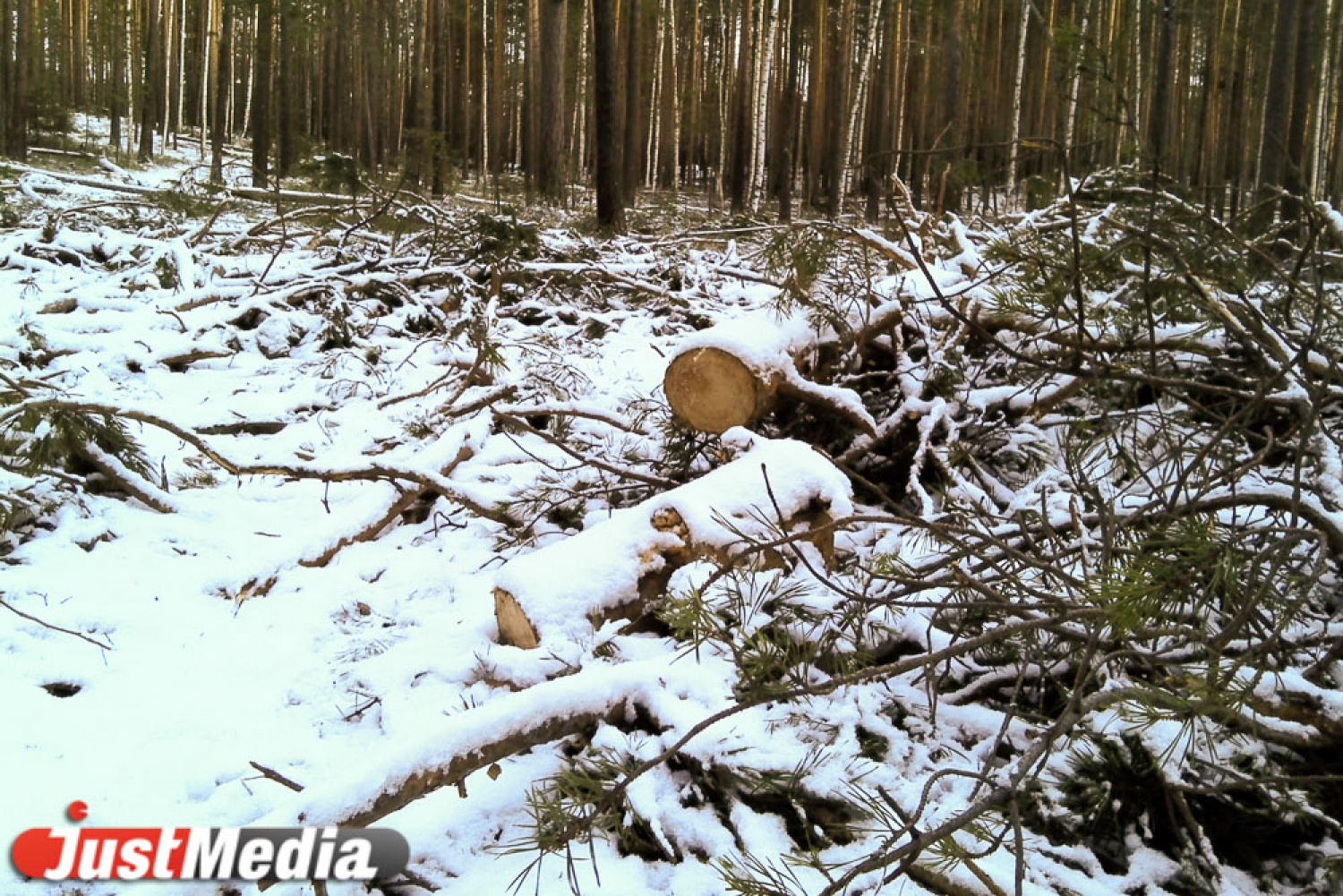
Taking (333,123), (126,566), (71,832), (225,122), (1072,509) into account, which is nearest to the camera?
(71,832)

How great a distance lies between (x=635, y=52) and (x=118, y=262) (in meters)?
11.4

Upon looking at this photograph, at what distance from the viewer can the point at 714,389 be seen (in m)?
2.77

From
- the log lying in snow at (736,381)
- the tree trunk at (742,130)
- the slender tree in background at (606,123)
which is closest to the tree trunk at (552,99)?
the slender tree in background at (606,123)

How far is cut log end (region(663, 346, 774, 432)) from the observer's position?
274 centimetres

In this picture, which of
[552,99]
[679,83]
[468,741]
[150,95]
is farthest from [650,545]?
[679,83]

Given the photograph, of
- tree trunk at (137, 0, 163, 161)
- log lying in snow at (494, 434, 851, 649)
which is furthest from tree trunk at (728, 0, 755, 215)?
log lying in snow at (494, 434, 851, 649)

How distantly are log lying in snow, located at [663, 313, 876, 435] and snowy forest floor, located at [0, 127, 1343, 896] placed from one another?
0.08 feet

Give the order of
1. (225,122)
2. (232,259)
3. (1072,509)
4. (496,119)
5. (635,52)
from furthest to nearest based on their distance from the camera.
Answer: (225,122)
(496,119)
(635,52)
(232,259)
(1072,509)

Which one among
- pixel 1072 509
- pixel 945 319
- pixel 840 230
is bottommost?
pixel 1072 509

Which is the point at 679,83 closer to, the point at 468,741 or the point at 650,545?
the point at 650,545

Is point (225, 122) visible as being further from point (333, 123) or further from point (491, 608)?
point (491, 608)

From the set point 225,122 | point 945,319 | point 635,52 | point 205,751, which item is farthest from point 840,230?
point 225,122

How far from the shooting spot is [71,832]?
1.60 m

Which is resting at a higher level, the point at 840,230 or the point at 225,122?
the point at 225,122
